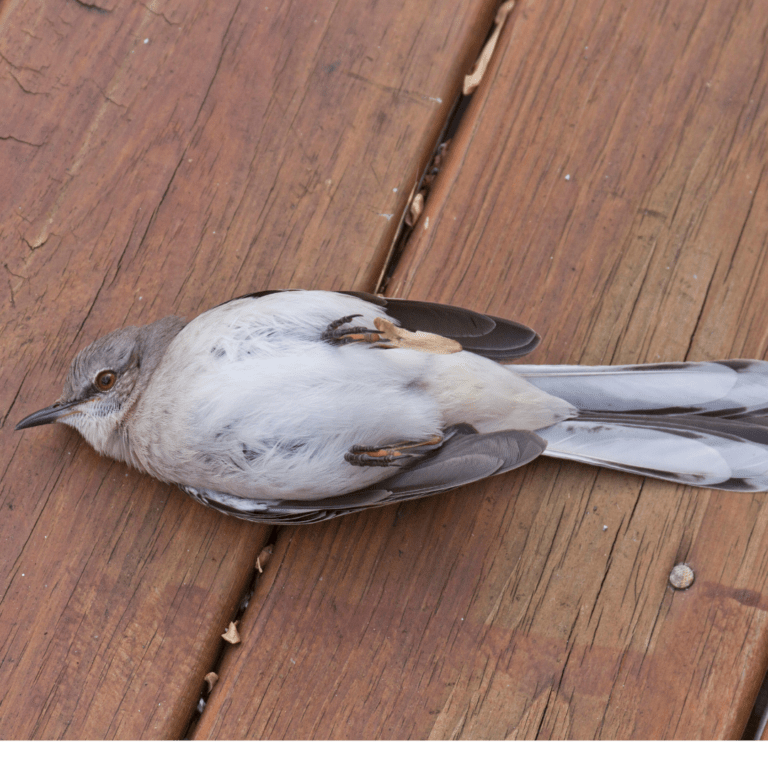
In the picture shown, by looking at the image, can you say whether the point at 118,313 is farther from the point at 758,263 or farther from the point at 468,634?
the point at 758,263

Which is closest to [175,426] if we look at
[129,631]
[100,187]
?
[129,631]

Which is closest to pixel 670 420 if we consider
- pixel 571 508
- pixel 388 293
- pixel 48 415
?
pixel 571 508

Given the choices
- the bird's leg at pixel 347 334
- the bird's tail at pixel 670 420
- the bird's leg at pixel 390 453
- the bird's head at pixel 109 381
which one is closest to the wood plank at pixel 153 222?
the bird's head at pixel 109 381

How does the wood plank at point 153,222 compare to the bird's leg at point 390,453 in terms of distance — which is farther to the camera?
the wood plank at point 153,222

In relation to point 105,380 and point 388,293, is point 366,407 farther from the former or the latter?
point 105,380

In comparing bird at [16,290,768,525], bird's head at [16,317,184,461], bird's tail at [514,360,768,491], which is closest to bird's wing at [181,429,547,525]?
bird at [16,290,768,525]

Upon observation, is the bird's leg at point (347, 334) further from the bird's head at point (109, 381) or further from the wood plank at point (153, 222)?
the bird's head at point (109, 381)
